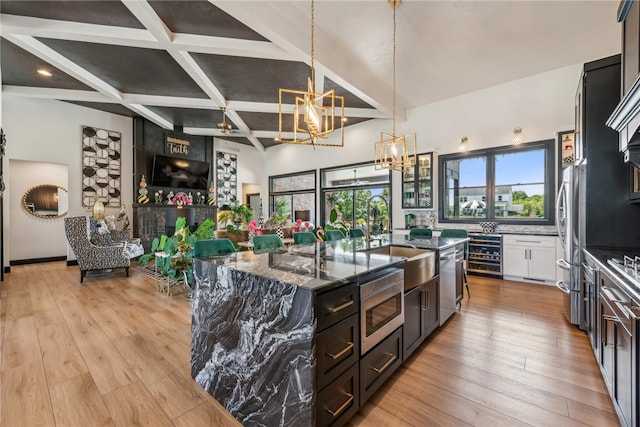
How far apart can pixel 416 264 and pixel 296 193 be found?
7400mm

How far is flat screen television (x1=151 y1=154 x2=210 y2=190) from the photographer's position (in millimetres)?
7586

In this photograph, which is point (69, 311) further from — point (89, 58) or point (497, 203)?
point (497, 203)

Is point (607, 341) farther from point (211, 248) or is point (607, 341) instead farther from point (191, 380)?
point (211, 248)

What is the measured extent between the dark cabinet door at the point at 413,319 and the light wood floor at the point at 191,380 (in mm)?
166

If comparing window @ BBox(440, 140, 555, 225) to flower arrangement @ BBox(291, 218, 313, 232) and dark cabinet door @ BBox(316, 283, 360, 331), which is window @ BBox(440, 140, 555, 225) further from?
dark cabinet door @ BBox(316, 283, 360, 331)

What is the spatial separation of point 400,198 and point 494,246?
230 cm

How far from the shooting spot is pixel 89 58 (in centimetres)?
427

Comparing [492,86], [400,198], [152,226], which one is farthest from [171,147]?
[492,86]

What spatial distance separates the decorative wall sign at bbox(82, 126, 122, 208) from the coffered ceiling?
1.36m

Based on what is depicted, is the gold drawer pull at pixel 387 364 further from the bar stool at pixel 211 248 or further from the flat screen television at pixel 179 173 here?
the flat screen television at pixel 179 173

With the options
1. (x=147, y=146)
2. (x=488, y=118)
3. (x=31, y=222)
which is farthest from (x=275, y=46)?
(x=31, y=222)

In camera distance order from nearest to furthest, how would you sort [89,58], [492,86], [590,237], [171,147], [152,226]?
1. [590,237]
2. [89,58]
3. [492,86]
4. [152,226]
5. [171,147]

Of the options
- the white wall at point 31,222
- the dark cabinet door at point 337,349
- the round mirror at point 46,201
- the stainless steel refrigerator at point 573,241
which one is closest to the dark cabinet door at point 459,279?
the stainless steel refrigerator at point 573,241

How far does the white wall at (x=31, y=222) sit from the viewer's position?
6.00 m
